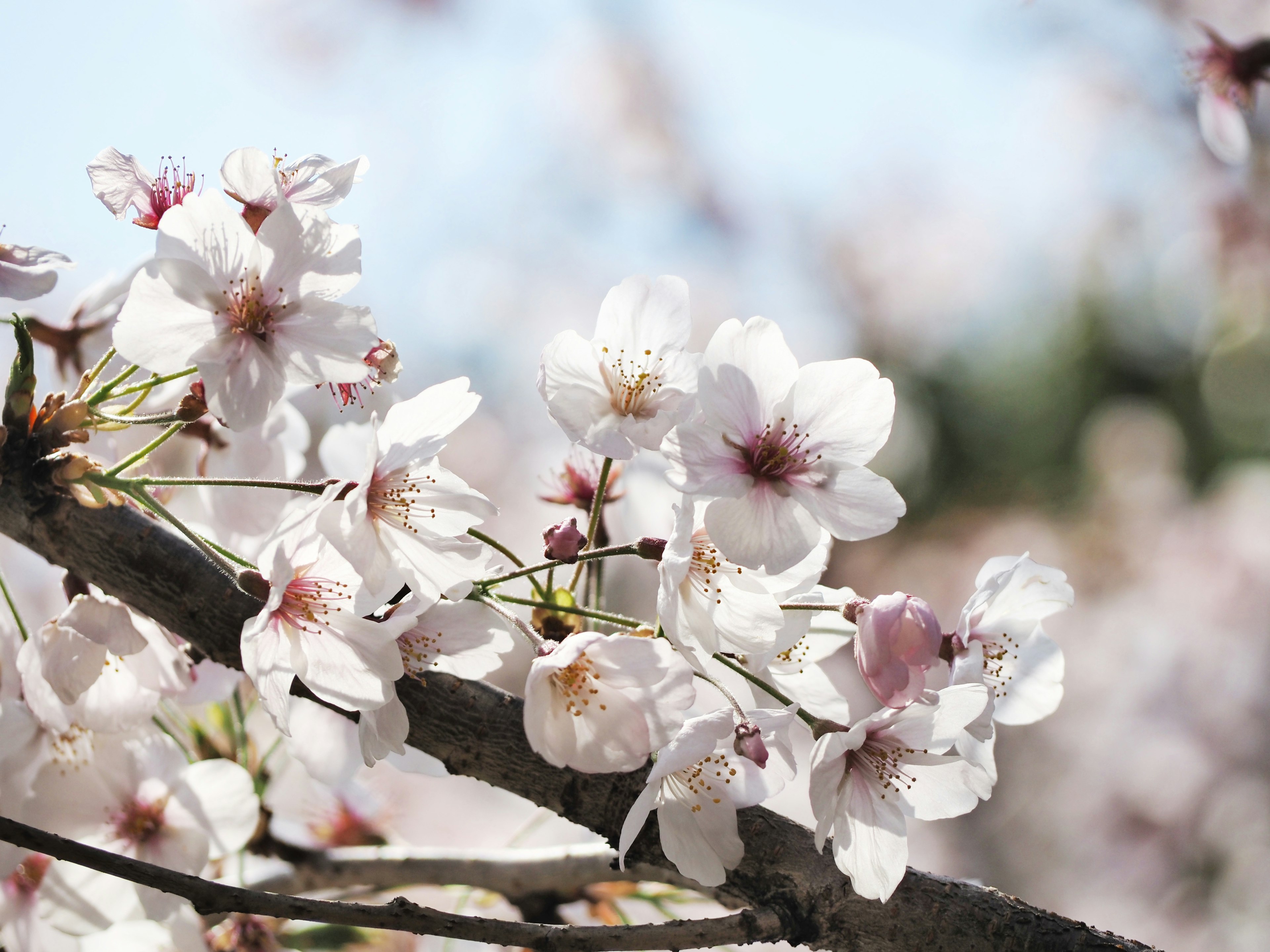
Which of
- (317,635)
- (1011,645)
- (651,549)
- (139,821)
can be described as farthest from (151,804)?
(1011,645)

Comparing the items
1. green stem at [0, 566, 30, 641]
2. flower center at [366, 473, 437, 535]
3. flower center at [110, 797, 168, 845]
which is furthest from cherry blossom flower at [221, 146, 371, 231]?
flower center at [110, 797, 168, 845]

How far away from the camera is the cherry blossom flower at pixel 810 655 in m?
0.39

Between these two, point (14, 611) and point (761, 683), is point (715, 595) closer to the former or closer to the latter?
point (761, 683)

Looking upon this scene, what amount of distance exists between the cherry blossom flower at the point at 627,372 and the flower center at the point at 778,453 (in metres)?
0.03

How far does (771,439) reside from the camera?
14.6 inches

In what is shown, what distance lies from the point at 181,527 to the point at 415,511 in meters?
0.09

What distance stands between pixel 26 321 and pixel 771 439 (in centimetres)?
39

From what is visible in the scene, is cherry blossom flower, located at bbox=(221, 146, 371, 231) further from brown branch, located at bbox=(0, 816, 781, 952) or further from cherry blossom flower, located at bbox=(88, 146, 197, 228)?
brown branch, located at bbox=(0, 816, 781, 952)

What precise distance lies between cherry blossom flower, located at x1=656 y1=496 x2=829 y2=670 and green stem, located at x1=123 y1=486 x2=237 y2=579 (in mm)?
168

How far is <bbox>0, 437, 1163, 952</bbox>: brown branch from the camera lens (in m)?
0.40

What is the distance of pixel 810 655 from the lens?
46cm

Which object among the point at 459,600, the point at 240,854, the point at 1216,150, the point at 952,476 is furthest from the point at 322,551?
the point at 952,476

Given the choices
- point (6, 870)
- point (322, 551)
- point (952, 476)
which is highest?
point (952, 476)

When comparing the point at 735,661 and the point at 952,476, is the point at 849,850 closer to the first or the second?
the point at 735,661
